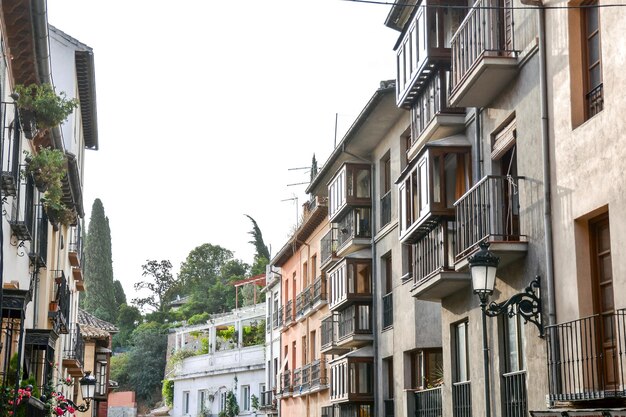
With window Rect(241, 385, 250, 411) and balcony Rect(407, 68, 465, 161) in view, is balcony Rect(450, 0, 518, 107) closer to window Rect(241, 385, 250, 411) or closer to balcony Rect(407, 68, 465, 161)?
balcony Rect(407, 68, 465, 161)

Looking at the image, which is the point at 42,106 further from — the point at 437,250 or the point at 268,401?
the point at 268,401

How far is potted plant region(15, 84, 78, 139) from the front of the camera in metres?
18.6

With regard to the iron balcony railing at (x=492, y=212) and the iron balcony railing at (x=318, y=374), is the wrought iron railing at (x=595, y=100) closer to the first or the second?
the iron balcony railing at (x=492, y=212)

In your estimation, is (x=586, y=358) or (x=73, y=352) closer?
(x=586, y=358)

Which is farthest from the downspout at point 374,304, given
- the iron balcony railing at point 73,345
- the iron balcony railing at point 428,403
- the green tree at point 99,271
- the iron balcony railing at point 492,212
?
the green tree at point 99,271

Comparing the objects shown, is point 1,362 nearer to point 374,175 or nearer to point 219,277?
point 374,175

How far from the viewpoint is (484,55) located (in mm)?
16484

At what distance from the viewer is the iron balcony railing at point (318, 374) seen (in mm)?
37156

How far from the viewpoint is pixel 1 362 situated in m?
19.2

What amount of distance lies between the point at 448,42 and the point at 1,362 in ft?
31.9

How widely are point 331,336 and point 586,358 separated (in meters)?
19.9

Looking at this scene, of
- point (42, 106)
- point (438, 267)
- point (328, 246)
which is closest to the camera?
point (42, 106)

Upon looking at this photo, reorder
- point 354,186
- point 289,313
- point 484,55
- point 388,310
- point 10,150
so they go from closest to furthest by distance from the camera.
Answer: point 484,55 → point 10,150 → point 388,310 → point 354,186 → point 289,313

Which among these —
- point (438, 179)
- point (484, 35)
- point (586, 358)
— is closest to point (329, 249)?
point (438, 179)
